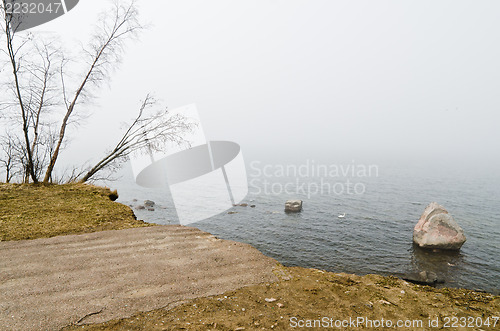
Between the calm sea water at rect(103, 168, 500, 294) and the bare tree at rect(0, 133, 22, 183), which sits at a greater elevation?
the bare tree at rect(0, 133, 22, 183)

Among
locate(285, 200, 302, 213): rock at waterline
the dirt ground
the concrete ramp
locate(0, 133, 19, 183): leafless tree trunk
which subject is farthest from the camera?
locate(285, 200, 302, 213): rock at waterline

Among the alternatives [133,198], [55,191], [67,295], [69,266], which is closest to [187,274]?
[67,295]

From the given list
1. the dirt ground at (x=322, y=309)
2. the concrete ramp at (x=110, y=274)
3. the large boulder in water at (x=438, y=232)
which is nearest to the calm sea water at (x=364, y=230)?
the large boulder in water at (x=438, y=232)

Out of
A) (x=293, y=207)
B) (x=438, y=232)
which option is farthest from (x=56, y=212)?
(x=293, y=207)

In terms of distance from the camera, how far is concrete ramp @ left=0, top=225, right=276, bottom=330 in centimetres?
536

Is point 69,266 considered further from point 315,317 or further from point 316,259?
point 316,259

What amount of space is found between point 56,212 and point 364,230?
2964 centimetres

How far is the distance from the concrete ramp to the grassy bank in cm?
93

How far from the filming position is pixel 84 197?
13.4 metres

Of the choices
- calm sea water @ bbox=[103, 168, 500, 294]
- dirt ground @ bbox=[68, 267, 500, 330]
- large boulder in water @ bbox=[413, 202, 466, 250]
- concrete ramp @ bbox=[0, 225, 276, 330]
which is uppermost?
concrete ramp @ bbox=[0, 225, 276, 330]

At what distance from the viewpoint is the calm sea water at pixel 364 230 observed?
2033 centimetres

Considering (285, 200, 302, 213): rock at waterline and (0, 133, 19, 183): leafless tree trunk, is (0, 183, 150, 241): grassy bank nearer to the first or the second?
(0, 133, 19, 183): leafless tree trunk

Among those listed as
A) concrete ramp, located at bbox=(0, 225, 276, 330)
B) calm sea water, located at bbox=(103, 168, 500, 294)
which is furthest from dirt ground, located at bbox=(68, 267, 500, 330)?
calm sea water, located at bbox=(103, 168, 500, 294)

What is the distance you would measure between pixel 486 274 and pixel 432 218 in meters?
5.95
